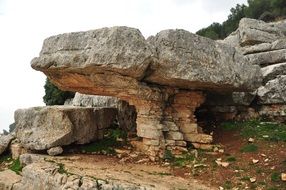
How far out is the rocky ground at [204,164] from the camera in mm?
13219

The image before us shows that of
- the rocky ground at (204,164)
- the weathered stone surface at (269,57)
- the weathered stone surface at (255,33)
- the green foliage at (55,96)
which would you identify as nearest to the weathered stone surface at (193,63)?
the rocky ground at (204,164)

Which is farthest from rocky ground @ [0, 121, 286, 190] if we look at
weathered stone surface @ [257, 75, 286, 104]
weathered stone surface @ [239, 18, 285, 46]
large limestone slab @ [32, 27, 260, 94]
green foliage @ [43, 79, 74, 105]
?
weathered stone surface @ [239, 18, 285, 46]

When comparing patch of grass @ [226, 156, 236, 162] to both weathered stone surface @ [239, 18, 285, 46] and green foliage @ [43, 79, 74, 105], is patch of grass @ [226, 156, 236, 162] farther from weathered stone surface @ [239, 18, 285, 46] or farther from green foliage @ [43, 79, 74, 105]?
weathered stone surface @ [239, 18, 285, 46]

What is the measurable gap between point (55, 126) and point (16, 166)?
225 cm

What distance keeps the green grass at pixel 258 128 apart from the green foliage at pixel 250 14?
3006 centimetres

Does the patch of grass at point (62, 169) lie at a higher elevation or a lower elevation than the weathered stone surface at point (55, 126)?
lower

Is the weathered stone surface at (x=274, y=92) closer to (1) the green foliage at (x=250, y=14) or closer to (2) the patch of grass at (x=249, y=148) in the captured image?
(2) the patch of grass at (x=249, y=148)

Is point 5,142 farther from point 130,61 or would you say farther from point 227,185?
point 227,185

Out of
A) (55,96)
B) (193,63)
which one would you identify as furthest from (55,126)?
(55,96)

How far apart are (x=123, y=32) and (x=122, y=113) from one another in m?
5.97

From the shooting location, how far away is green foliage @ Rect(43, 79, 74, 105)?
2675cm

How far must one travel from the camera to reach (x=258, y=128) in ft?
61.9

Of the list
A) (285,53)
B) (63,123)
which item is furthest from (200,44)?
(285,53)

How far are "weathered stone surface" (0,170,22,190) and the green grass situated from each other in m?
10.0
